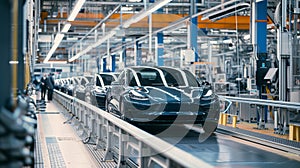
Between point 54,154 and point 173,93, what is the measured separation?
2.36 m

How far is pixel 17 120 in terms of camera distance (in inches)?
82.4

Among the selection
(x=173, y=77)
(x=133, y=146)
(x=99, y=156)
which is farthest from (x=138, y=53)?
(x=133, y=146)

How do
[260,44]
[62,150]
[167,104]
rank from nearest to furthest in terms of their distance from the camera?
[62,150]
[167,104]
[260,44]

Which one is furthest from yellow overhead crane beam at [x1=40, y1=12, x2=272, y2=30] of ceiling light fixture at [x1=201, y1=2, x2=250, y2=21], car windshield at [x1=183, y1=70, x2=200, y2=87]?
car windshield at [x1=183, y1=70, x2=200, y2=87]

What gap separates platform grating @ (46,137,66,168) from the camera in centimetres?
642

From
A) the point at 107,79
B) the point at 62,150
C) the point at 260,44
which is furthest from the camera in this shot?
the point at 107,79

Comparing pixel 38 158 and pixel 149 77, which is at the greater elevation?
pixel 149 77

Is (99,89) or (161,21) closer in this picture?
(99,89)

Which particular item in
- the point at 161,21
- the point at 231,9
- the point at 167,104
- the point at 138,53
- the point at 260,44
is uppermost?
the point at 161,21

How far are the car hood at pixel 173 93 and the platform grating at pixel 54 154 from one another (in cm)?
185

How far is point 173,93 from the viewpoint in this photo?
8.31m

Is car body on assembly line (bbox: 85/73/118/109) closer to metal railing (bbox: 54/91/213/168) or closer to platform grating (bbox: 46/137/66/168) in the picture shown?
metal railing (bbox: 54/91/213/168)

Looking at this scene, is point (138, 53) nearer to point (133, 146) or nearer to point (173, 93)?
point (173, 93)

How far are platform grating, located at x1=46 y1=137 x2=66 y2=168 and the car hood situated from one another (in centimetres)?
185
